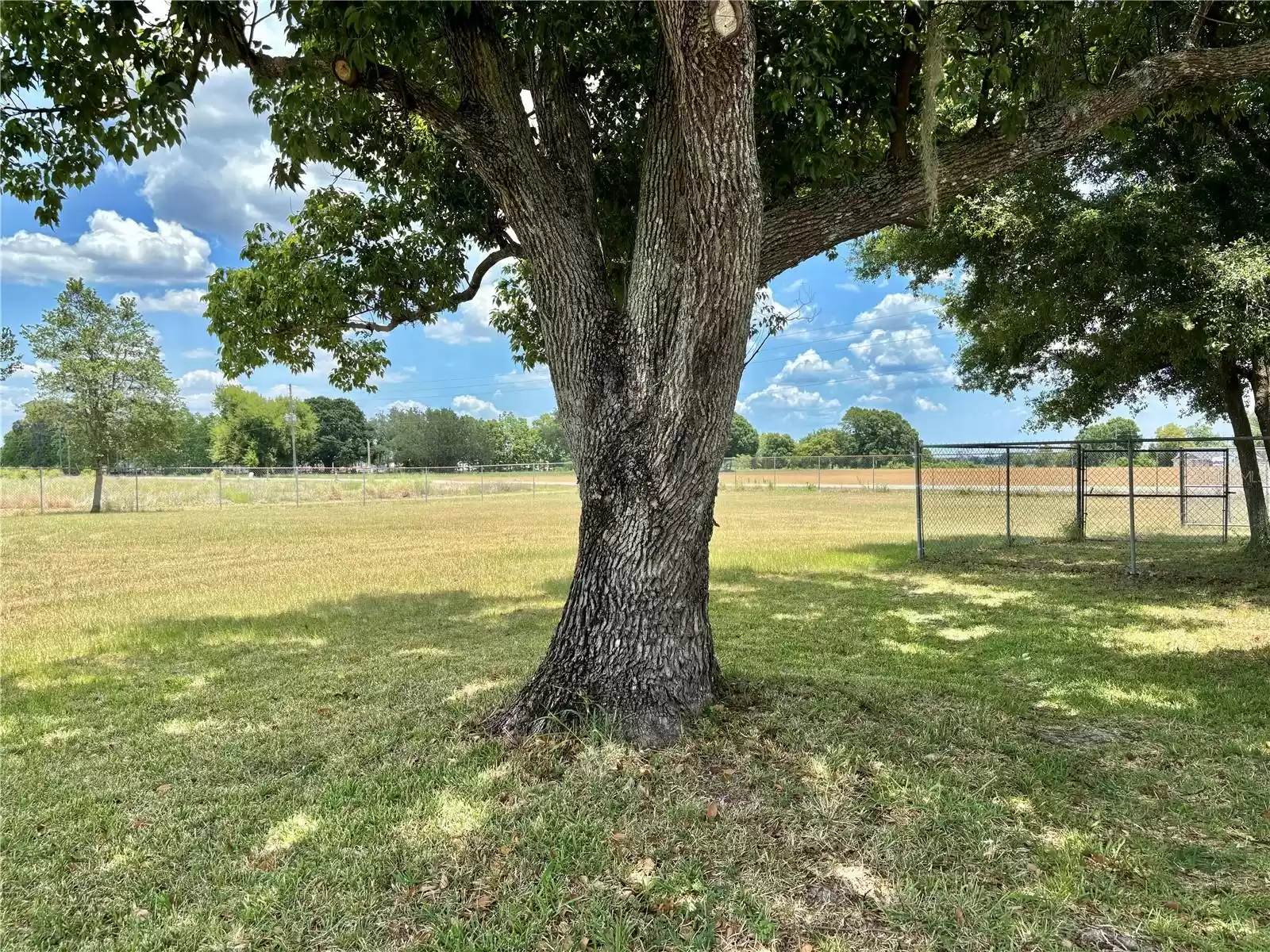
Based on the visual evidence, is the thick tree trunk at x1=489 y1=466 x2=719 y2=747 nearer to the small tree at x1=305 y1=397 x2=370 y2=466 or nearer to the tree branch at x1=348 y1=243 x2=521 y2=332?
the tree branch at x1=348 y1=243 x2=521 y2=332

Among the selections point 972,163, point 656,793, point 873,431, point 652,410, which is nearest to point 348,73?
point 652,410

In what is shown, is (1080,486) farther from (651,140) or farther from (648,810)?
(648,810)

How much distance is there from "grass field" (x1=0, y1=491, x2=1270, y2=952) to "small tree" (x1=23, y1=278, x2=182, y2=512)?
23.5 m

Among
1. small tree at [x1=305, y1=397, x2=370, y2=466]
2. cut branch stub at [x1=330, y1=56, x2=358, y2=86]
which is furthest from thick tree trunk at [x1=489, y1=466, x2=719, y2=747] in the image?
small tree at [x1=305, y1=397, x2=370, y2=466]

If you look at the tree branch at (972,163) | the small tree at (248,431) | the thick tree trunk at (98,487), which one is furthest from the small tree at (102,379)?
the small tree at (248,431)

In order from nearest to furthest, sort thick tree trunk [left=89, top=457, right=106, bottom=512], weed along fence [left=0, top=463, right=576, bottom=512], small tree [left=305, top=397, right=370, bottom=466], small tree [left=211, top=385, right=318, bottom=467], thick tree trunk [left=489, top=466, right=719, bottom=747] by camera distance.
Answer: thick tree trunk [left=489, top=466, right=719, bottom=747] < thick tree trunk [left=89, top=457, right=106, bottom=512] < weed along fence [left=0, top=463, right=576, bottom=512] < small tree [left=211, top=385, right=318, bottom=467] < small tree [left=305, top=397, right=370, bottom=466]

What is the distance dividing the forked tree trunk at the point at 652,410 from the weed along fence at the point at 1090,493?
7.57m

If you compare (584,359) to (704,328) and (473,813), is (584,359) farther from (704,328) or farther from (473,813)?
(473,813)

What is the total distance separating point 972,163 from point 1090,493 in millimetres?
8864

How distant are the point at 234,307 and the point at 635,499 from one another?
14.4 ft

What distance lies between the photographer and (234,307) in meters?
5.77

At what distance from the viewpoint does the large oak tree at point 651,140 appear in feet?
9.96

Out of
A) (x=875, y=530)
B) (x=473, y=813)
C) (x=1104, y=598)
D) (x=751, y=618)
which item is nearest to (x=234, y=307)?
(x=473, y=813)

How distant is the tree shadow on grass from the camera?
223 centimetres
